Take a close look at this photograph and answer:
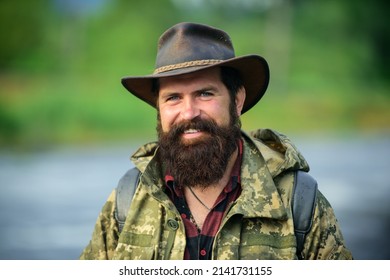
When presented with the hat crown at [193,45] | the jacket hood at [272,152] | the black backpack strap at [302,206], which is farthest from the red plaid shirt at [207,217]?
the hat crown at [193,45]

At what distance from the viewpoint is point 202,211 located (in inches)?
122

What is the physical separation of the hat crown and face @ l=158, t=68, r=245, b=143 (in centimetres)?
7

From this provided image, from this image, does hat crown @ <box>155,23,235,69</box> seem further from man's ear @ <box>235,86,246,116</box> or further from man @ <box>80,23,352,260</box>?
man's ear @ <box>235,86,246,116</box>

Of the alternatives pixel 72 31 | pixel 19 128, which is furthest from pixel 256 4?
pixel 19 128

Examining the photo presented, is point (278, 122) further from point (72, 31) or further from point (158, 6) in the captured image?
point (72, 31)

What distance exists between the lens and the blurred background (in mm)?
12930

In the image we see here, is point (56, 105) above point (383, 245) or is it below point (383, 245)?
above

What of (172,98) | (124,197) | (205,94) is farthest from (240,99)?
(124,197)

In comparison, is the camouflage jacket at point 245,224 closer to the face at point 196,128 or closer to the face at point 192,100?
the face at point 196,128

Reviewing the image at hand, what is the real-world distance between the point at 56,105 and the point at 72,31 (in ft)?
8.88

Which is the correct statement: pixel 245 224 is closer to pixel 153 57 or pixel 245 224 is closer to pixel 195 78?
pixel 195 78

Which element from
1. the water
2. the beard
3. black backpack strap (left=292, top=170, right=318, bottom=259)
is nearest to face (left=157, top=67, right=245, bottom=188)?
the beard

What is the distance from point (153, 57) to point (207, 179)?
Answer: 12.7 metres

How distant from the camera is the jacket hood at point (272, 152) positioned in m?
3.05
